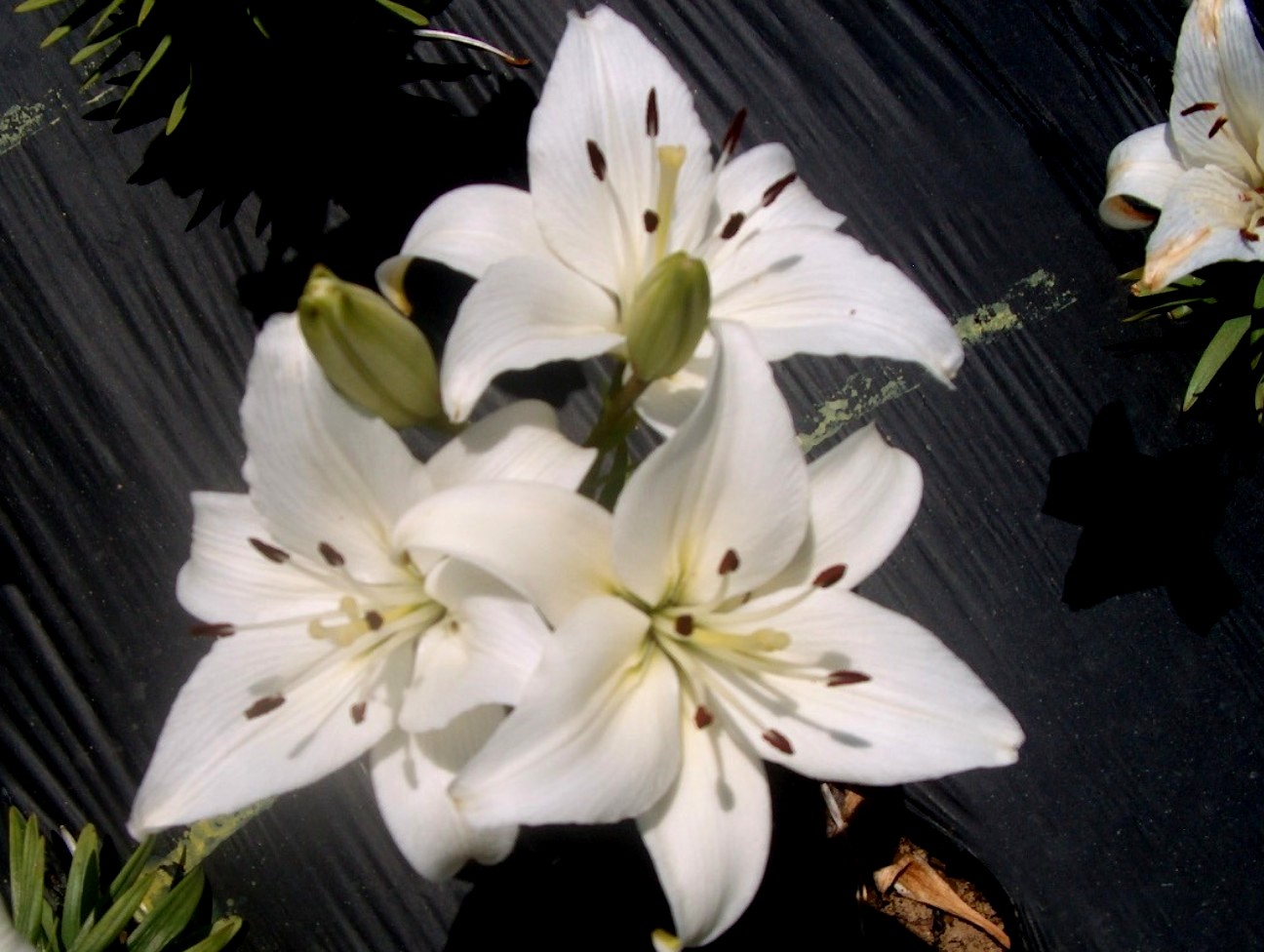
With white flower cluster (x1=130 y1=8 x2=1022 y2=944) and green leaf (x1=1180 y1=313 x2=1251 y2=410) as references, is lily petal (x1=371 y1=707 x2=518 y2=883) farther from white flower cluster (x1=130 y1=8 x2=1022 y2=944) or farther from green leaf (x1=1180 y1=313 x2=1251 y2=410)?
green leaf (x1=1180 y1=313 x2=1251 y2=410)

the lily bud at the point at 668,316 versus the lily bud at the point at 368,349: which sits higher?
the lily bud at the point at 368,349

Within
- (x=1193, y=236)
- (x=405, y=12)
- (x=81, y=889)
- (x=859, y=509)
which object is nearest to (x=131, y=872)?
(x=81, y=889)

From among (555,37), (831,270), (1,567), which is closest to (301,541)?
(831,270)

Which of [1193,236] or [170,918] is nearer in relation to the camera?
[170,918]

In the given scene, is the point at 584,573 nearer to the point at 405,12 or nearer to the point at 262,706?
the point at 262,706

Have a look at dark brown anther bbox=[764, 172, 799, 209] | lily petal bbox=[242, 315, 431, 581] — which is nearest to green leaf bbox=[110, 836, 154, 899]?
lily petal bbox=[242, 315, 431, 581]

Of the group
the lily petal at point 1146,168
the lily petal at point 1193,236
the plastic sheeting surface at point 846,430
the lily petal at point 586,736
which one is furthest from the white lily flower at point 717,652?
the lily petal at point 1146,168

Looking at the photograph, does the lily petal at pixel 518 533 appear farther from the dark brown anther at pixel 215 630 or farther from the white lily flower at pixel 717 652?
the dark brown anther at pixel 215 630
